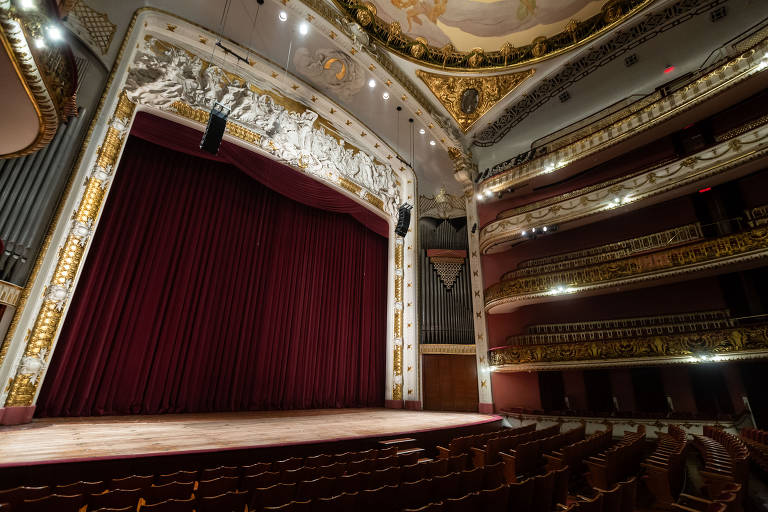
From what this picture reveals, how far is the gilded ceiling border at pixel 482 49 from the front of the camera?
633cm

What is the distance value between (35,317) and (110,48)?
11.5ft

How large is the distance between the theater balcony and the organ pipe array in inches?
272

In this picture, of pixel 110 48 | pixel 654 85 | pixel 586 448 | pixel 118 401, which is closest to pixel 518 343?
pixel 586 448

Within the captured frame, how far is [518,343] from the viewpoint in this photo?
293 inches

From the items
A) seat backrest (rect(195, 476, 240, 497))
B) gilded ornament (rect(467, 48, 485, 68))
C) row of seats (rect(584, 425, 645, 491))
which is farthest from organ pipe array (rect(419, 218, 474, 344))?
seat backrest (rect(195, 476, 240, 497))

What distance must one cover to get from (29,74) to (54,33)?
1.05 feet

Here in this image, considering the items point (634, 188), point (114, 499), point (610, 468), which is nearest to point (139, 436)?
point (114, 499)

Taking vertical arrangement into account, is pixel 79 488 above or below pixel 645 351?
below

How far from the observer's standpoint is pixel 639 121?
662 centimetres

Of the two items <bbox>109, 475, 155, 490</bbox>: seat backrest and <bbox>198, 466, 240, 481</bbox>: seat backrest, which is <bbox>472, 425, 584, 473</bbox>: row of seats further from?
<bbox>109, 475, 155, 490</bbox>: seat backrest

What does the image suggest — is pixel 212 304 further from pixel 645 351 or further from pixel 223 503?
pixel 645 351

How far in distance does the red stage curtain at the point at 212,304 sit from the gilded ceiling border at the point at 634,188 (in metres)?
3.37

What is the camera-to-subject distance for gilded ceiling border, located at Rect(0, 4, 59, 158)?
6.46ft

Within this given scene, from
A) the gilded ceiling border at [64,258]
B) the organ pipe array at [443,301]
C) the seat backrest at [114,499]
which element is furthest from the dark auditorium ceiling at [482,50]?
the seat backrest at [114,499]
